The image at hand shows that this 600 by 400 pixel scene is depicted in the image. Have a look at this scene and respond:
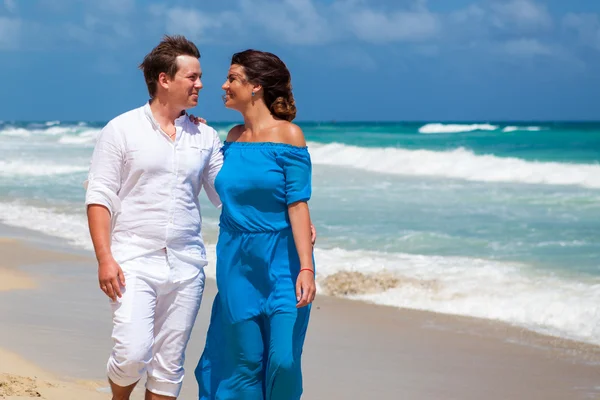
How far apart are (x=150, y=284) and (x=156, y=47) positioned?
0.94 metres

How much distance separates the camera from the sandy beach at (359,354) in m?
5.23

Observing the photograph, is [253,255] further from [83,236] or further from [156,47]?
[83,236]

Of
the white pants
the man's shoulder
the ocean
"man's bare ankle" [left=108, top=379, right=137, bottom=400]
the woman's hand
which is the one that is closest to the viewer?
the woman's hand

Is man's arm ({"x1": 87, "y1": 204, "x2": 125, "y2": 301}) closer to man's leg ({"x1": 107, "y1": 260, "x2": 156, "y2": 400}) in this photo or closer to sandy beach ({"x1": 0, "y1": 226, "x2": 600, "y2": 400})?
man's leg ({"x1": 107, "y1": 260, "x2": 156, "y2": 400})

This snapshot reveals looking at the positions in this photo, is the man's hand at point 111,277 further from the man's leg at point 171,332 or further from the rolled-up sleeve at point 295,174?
the rolled-up sleeve at point 295,174

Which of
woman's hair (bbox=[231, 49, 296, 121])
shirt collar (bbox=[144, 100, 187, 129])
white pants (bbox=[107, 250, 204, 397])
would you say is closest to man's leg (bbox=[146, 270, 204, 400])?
white pants (bbox=[107, 250, 204, 397])

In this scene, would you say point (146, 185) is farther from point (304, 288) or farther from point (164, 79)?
point (304, 288)

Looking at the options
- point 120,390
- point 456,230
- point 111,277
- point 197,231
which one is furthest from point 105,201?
point 456,230

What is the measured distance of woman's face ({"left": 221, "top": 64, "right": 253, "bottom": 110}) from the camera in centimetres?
349

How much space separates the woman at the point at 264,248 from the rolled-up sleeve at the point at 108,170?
403mm

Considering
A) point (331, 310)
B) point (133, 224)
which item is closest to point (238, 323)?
point (133, 224)

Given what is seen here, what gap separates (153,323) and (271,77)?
3.45ft

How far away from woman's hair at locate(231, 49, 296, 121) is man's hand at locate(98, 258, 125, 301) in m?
0.83

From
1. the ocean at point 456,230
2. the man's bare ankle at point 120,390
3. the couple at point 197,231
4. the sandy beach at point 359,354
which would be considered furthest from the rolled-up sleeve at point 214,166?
the ocean at point 456,230
